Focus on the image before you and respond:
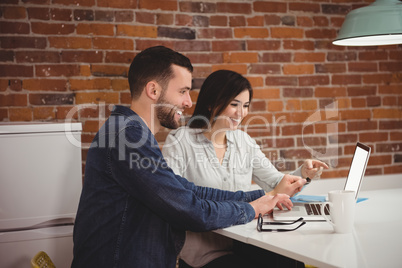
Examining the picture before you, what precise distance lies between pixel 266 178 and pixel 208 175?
15.4 inches

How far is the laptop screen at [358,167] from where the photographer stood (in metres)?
1.94

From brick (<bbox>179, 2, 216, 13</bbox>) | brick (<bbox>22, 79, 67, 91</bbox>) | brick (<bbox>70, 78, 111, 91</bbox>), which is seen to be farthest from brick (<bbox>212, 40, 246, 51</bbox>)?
brick (<bbox>22, 79, 67, 91</bbox>)

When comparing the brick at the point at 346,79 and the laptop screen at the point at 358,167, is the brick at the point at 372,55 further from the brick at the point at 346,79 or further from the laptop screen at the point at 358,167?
the laptop screen at the point at 358,167

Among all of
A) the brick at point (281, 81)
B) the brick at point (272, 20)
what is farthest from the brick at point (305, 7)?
the brick at point (281, 81)

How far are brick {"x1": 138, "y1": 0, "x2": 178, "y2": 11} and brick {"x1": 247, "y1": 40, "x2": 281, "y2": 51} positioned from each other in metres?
0.55

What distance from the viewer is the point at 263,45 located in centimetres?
292

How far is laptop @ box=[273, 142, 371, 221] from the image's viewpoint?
1753 mm

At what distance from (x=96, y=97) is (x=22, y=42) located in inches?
20.1

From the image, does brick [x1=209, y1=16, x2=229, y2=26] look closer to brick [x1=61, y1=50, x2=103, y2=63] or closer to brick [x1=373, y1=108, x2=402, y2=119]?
brick [x1=61, y1=50, x2=103, y2=63]

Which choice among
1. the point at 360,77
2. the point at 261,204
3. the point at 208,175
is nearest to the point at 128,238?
the point at 261,204

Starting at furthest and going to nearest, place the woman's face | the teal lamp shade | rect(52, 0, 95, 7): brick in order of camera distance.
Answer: rect(52, 0, 95, 7): brick, the woman's face, the teal lamp shade

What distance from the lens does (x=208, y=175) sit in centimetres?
229

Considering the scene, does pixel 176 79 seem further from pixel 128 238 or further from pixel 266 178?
pixel 266 178

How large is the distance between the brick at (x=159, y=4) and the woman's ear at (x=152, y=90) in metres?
1.06
